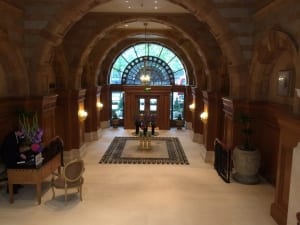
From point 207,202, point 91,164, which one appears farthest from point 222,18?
point 91,164

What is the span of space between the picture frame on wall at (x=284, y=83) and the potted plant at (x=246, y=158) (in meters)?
1.23

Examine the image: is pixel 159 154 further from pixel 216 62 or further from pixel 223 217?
pixel 223 217

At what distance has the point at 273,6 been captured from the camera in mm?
7273

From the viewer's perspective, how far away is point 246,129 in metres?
8.62

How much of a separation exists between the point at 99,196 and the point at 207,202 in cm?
288

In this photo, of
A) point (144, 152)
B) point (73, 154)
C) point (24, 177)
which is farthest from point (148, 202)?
point (144, 152)

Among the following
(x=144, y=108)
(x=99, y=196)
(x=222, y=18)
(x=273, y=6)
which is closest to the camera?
(x=273, y=6)

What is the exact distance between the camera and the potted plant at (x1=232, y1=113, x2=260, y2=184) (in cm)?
843

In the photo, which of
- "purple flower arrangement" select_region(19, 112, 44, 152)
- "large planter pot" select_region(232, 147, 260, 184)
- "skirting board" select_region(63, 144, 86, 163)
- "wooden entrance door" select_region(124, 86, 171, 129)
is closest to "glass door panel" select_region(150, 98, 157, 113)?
"wooden entrance door" select_region(124, 86, 171, 129)

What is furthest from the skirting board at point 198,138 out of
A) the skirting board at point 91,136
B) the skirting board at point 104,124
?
the skirting board at point 104,124

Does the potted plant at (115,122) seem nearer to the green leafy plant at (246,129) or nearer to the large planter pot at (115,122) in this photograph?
the large planter pot at (115,122)

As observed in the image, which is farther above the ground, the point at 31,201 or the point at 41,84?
the point at 41,84

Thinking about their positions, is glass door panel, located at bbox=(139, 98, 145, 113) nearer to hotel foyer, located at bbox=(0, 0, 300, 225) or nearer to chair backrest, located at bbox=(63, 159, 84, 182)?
hotel foyer, located at bbox=(0, 0, 300, 225)

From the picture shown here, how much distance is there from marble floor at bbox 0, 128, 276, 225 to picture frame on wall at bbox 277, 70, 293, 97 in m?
2.79
